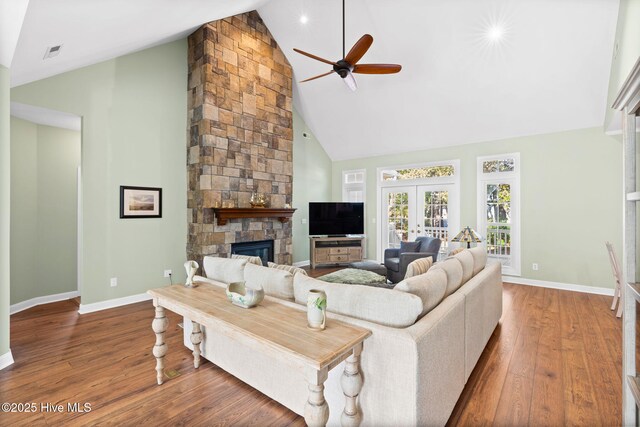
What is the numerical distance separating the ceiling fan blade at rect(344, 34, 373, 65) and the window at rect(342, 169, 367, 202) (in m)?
4.10

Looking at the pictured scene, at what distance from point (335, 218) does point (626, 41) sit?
525 cm

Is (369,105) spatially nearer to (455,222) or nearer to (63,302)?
(455,222)

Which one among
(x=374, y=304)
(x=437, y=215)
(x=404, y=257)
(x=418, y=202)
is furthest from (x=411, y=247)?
(x=374, y=304)

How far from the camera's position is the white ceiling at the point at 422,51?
10.2ft

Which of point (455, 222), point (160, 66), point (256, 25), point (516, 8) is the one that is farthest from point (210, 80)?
point (455, 222)

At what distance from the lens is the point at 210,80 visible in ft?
15.6

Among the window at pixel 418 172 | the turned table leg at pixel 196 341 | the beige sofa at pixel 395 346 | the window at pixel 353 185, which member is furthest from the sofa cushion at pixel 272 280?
the window at pixel 353 185

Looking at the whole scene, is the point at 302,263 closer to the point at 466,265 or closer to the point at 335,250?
the point at 335,250

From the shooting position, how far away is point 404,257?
4.64 meters

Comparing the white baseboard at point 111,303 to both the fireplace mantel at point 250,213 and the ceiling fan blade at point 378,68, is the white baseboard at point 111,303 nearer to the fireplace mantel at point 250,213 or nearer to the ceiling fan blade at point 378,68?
the fireplace mantel at point 250,213

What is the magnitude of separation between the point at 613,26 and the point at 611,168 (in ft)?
6.88

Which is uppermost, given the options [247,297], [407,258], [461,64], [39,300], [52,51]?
[461,64]

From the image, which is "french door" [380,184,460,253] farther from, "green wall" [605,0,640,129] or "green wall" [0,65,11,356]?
"green wall" [0,65,11,356]

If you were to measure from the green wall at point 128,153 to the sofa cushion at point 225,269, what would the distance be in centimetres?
230
